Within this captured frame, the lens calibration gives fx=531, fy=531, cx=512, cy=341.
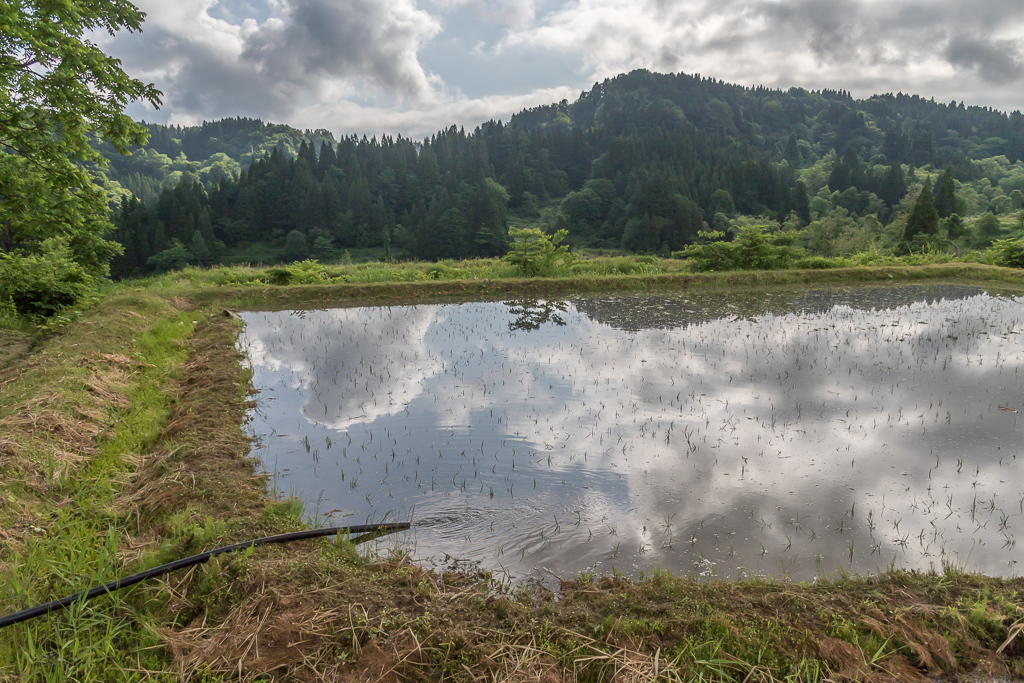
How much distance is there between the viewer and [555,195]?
69875mm

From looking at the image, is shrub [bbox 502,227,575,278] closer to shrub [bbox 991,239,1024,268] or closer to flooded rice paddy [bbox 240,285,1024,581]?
flooded rice paddy [bbox 240,285,1024,581]

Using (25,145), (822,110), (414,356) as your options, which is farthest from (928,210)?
(822,110)

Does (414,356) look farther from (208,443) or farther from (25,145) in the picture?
(25,145)

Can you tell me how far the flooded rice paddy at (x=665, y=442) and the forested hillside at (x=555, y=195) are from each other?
22579mm

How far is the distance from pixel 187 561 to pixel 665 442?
399 centimetres

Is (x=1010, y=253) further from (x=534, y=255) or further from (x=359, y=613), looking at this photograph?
(x=359, y=613)

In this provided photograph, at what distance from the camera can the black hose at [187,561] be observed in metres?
2.51

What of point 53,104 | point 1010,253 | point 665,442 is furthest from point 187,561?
point 1010,253

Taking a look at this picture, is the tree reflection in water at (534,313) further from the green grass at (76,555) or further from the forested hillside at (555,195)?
the forested hillside at (555,195)

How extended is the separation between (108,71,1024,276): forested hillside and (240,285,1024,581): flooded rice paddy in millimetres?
22579

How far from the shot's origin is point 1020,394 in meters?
6.29

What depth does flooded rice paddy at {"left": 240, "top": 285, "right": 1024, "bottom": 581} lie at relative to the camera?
3545mm

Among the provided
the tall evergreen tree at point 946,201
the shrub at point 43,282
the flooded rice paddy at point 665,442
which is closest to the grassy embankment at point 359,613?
the flooded rice paddy at point 665,442

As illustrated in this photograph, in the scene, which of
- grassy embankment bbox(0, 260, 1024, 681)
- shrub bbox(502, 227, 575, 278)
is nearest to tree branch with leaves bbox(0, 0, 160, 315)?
grassy embankment bbox(0, 260, 1024, 681)
